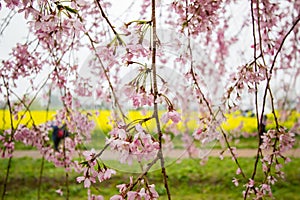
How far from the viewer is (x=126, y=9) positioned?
6.86ft

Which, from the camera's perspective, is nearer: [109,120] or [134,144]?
[134,144]

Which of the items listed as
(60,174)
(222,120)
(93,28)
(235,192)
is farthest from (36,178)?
(222,120)

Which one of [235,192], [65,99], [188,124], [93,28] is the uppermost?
[93,28]

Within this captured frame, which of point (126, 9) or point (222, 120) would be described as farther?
point (126, 9)

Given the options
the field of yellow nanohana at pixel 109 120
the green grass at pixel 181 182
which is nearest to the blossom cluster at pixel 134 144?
the field of yellow nanohana at pixel 109 120

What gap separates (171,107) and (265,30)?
805mm

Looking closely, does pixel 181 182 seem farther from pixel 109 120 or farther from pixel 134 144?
pixel 134 144

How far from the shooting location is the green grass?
3.61 m

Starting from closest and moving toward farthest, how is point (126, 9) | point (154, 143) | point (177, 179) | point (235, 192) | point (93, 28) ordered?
point (154, 143)
point (126, 9)
point (93, 28)
point (235, 192)
point (177, 179)

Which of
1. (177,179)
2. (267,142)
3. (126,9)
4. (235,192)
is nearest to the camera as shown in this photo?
(267,142)

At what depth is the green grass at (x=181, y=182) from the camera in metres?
3.61

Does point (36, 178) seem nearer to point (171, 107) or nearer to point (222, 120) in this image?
point (222, 120)

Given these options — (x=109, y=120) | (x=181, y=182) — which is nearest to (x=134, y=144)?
(x=109, y=120)

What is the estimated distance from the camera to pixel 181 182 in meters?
4.08
